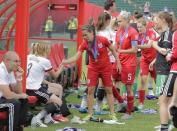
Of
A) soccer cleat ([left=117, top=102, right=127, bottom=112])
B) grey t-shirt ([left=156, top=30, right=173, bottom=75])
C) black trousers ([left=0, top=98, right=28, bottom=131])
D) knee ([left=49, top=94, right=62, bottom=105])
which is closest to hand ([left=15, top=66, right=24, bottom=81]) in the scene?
black trousers ([left=0, top=98, right=28, bottom=131])

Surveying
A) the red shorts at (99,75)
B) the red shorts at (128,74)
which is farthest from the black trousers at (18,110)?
the red shorts at (128,74)

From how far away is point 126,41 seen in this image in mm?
8711

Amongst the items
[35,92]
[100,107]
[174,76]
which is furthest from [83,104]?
[174,76]

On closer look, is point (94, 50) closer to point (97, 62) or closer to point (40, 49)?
point (97, 62)

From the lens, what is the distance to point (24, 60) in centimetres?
745

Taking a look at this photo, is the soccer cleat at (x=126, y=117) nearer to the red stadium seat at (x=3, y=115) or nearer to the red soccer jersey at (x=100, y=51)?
the red soccer jersey at (x=100, y=51)

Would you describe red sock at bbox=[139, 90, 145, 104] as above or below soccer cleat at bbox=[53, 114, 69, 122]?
above

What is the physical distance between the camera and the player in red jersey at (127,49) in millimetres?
8594

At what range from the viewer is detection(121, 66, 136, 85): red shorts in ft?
28.8

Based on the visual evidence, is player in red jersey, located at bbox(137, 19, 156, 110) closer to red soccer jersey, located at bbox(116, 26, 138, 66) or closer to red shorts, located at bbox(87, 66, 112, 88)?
red soccer jersey, located at bbox(116, 26, 138, 66)

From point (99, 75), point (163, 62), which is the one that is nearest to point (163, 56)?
point (163, 62)

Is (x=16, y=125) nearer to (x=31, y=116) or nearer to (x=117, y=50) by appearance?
(x=31, y=116)

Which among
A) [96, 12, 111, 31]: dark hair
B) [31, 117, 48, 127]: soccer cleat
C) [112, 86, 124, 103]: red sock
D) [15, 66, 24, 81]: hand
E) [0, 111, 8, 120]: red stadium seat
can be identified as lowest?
[31, 117, 48, 127]: soccer cleat

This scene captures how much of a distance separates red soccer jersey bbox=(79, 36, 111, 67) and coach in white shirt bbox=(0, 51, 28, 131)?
178 centimetres
